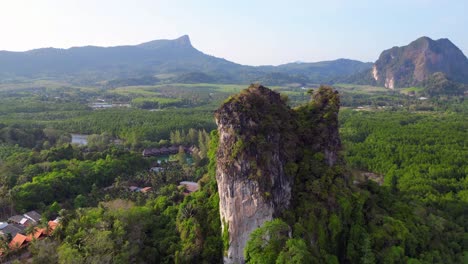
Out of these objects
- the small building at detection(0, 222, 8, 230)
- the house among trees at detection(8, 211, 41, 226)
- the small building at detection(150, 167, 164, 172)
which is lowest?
the small building at detection(150, 167, 164, 172)

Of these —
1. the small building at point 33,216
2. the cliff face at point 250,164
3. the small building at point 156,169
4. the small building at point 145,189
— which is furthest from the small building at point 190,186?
the cliff face at point 250,164

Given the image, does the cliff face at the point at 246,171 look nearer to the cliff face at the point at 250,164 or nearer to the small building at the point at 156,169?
the cliff face at the point at 250,164

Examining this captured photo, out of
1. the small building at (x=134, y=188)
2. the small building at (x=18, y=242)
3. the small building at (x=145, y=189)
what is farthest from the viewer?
the small building at (x=134, y=188)

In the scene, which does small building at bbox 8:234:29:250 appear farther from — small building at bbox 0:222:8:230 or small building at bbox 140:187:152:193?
small building at bbox 140:187:152:193

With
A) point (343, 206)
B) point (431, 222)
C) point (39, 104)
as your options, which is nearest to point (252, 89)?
point (343, 206)

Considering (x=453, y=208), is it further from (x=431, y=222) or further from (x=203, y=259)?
(x=203, y=259)

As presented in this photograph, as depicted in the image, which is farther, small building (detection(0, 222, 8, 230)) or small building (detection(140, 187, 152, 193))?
small building (detection(140, 187, 152, 193))

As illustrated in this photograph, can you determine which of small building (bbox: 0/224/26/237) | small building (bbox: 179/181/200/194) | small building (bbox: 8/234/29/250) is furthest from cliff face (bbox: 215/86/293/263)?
small building (bbox: 0/224/26/237)

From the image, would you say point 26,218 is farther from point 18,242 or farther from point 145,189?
point 145,189

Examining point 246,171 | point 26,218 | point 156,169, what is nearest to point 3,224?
point 26,218
